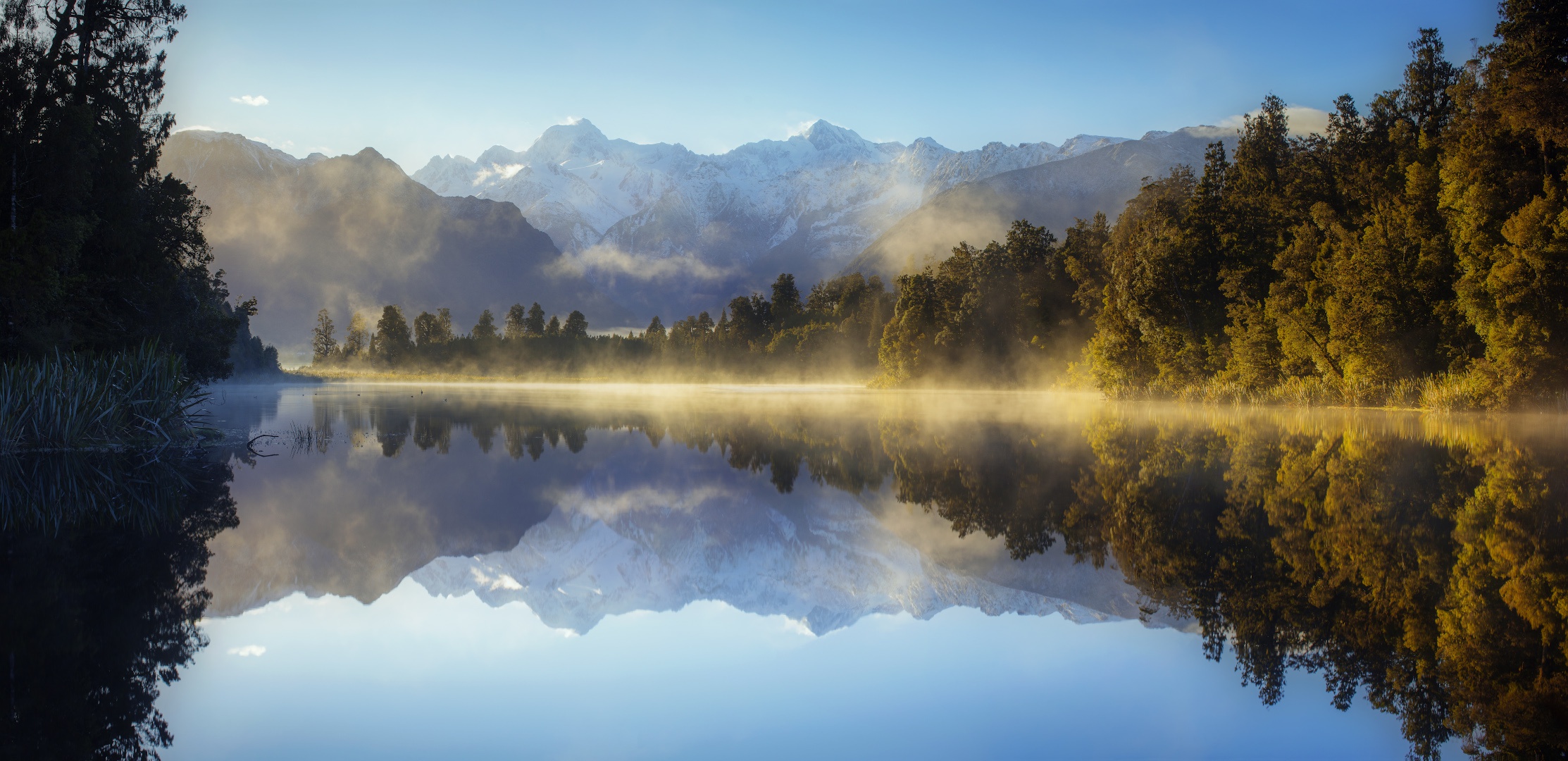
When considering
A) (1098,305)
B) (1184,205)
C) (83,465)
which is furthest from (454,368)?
(83,465)

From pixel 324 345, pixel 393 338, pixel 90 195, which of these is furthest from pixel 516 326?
pixel 90 195

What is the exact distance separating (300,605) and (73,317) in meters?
19.1

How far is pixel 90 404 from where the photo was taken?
16.4m

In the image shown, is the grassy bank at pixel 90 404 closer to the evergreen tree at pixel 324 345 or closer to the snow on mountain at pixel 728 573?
the snow on mountain at pixel 728 573

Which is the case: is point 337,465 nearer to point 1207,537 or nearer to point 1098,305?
point 1207,537

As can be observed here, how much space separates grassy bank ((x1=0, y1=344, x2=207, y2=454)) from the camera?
51.4 ft

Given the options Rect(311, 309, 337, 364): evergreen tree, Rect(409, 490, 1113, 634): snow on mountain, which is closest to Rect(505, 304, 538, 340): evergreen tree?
Rect(311, 309, 337, 364): evergreen tree

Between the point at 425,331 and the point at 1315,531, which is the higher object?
the point at 425,331

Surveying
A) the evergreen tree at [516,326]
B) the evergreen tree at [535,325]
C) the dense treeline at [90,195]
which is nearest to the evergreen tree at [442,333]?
the evergreen tree at [516,326]

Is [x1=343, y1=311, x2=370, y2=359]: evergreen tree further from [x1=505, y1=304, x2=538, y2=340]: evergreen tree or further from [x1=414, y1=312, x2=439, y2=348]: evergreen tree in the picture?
[x1=505, y1=304, x2=538, y2=340]: evergreen tree

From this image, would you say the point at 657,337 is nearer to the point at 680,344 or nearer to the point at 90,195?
the point at 680,344

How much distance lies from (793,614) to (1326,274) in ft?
117

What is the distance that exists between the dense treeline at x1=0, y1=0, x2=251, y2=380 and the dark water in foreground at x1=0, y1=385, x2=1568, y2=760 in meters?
6.53

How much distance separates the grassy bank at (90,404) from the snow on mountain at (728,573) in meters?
12.9
